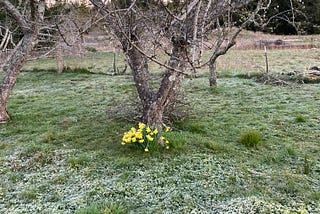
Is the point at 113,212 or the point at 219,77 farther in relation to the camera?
the point at 219,77

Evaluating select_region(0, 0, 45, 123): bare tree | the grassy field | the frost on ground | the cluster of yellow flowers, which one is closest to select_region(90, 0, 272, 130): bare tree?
the cluster of yellow flowers

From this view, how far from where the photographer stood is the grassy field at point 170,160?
11.4ft

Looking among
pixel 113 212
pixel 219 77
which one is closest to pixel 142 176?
pixel 113 212

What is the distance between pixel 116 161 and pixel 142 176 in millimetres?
514

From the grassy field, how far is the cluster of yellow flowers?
0.11m

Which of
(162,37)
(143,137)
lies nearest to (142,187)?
(143,137)

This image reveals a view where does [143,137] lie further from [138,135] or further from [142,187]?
[142,187]

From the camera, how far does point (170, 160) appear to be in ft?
14.2

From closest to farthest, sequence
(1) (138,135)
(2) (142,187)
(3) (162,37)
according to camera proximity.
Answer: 1. (2) (142,187)
2. (1) (138,135)
3. (3) (162,37)

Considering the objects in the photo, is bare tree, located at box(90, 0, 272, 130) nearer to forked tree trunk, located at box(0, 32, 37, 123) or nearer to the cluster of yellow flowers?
the cluster of yellow flowers

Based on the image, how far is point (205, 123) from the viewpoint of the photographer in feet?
19.0

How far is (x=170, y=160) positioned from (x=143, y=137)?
16.7 inches

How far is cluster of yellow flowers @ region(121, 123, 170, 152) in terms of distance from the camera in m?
4.29

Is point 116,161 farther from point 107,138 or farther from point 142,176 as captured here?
point 107,138
